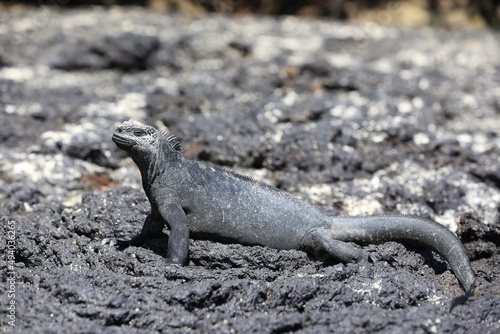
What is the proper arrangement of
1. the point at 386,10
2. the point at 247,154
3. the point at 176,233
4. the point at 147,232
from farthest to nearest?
1. the point at 386,10
2. the point at 247,154
3. the point at 147,232
4. the point at 176,233

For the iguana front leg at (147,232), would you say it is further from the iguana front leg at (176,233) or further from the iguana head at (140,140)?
the iguana head at (140,140)

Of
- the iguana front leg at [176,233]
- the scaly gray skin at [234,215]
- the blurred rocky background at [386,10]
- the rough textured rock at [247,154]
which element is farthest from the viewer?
the blurred rocky background at [386,10]

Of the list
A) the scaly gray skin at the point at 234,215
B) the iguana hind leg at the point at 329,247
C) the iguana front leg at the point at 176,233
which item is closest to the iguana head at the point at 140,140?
the scaly gray skin at the point at 234,215

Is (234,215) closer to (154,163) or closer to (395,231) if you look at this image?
(154,163)

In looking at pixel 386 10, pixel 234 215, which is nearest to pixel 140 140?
pixel 234 215

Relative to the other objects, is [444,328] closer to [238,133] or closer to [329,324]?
[329,324]

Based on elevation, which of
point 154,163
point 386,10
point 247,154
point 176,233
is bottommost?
point 386,10

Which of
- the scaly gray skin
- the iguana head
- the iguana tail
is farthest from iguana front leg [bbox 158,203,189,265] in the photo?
the iguana tail
